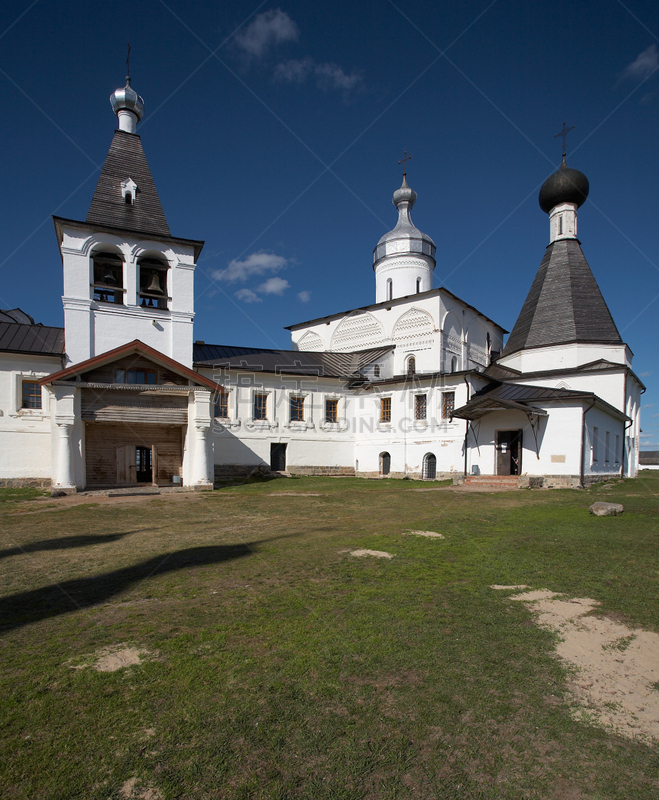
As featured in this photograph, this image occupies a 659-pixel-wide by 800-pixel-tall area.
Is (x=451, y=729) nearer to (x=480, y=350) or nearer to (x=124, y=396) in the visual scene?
(x=124, y=396)

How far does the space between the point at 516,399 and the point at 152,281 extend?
17.1m

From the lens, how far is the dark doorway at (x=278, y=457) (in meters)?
26.6

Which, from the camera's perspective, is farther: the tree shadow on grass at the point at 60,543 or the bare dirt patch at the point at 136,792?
the tree shadow on grass at the point at 60,543

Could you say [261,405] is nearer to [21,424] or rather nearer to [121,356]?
[121,356]

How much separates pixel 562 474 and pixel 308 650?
20.0 metres

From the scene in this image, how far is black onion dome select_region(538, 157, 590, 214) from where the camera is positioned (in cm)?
3156

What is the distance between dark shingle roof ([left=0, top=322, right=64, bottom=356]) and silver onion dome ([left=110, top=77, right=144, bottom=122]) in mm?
11467

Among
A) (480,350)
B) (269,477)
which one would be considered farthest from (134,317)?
(480,350)

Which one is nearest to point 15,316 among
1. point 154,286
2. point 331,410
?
point 154,286

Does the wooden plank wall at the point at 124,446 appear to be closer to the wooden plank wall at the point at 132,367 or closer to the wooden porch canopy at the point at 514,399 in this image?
the wooden plank wall at the point at 132,367

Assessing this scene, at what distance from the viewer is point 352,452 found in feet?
93.4

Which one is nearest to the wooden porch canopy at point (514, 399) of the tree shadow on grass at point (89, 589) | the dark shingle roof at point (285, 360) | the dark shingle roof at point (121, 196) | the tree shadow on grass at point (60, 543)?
the dark shingle roof at point (285, 360)

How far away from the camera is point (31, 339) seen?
21.8m

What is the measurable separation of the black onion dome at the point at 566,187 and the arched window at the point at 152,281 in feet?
85.0
